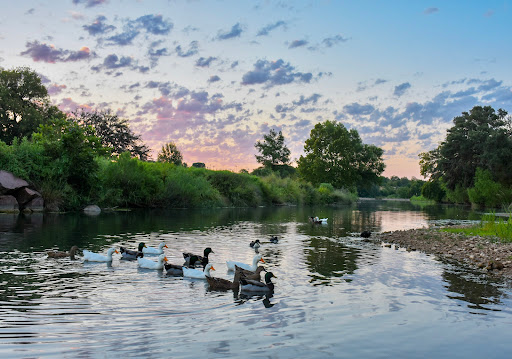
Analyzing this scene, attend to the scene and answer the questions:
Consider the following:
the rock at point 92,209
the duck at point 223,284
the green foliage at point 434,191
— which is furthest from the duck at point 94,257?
the green foliage at point 434,191

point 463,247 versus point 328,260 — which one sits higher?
point 463,247

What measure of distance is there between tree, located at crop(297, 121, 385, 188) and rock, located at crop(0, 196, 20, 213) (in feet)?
257

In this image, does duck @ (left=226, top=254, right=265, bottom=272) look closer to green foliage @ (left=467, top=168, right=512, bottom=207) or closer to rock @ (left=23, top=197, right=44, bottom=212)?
rock @ (left=23, top=197, right=44, bottom=212)

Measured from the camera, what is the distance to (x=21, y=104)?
66.9 meters

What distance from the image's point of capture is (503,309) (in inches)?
406

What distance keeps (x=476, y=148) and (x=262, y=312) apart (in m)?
77.1

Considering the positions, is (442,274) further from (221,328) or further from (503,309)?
(221,328)

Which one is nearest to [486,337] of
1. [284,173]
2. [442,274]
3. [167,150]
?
[442,274]

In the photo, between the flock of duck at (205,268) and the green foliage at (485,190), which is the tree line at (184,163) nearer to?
the green foliage at (485,190)

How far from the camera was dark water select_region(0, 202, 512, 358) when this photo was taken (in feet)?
24.7

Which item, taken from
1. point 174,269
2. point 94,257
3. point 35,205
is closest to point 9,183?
point 35,205

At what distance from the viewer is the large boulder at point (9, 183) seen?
36.5 m

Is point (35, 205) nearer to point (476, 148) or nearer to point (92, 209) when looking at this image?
point (92, 209)

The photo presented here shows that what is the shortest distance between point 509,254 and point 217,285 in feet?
37.2
